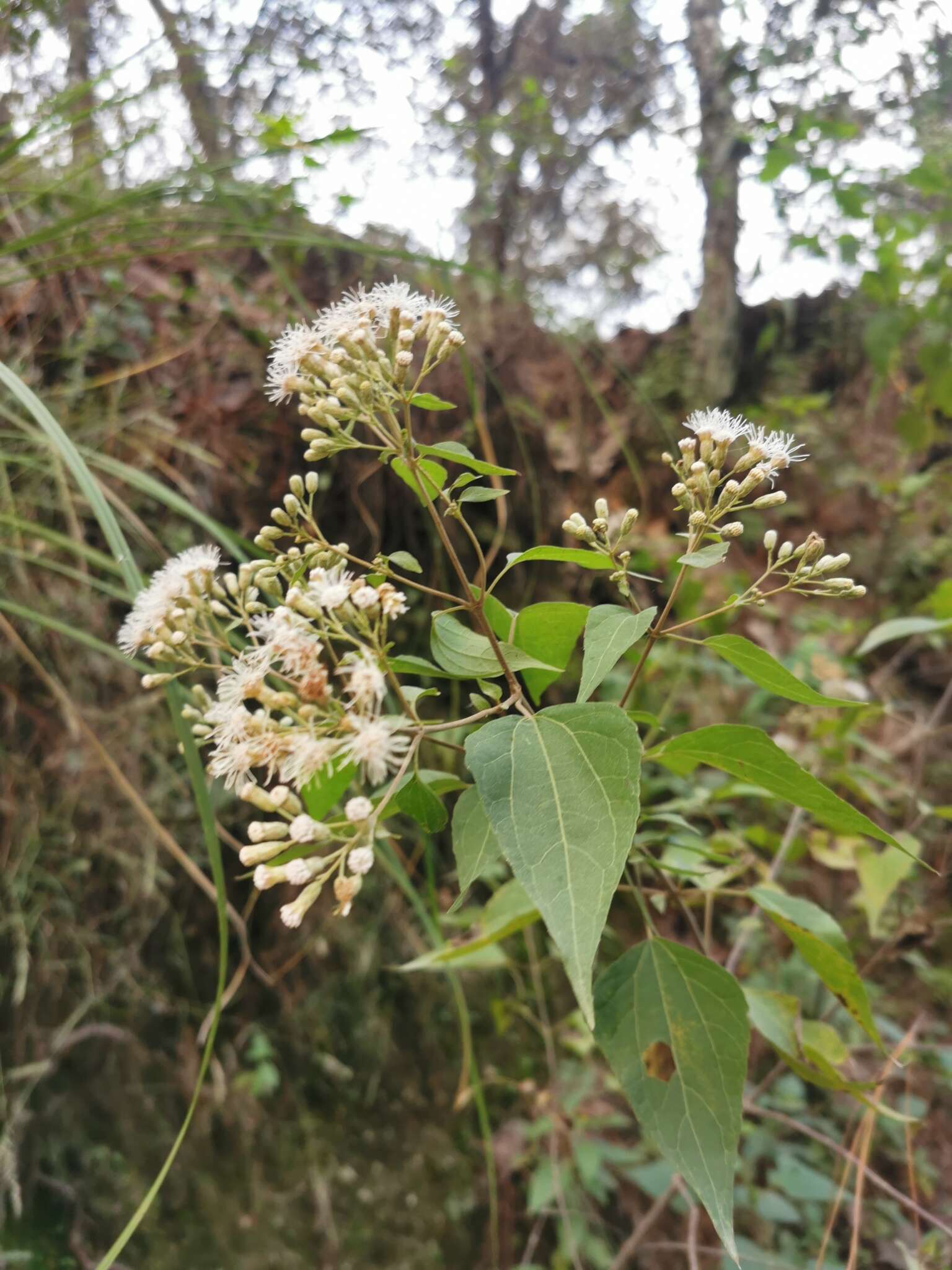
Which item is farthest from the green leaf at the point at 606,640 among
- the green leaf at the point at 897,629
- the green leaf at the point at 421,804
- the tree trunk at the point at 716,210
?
the tree trunk at the point at 716,210

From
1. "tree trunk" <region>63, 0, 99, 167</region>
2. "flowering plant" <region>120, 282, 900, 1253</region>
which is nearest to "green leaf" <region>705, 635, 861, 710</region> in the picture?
"flowering plant" <region>120, 282, 900, 1253</region>

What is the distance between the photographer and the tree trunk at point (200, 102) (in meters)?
1.49

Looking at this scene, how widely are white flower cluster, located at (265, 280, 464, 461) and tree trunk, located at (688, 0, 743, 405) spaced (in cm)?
159

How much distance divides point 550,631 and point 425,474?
13 centimetres

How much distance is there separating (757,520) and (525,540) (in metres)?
0.73

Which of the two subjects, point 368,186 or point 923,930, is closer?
point 923,930

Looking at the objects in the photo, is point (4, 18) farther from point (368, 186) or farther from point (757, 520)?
point (757, 520)

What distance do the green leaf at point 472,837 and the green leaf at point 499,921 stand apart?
0.67ft

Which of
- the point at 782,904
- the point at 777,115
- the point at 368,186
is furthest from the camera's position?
the point at 777,115

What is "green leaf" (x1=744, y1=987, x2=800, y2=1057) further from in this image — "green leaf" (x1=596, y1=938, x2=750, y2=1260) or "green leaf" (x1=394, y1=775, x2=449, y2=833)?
"green leaf" (x1=394, y1=775, x2=449, y2=833)

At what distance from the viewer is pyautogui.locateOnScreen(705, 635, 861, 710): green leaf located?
1.36ft

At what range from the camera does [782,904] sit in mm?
638

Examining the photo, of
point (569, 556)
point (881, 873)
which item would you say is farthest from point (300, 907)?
point (881, 873)

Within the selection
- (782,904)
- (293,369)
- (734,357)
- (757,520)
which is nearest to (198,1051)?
(782,904)
